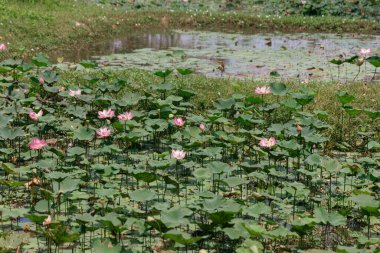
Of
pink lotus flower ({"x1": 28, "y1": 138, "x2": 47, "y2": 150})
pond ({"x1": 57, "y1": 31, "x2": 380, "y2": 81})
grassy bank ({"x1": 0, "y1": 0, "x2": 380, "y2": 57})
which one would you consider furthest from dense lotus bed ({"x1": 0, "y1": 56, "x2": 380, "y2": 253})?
grassy bank ({"x1": 0, "y1": 0, "x2": 380, "y2": 57})

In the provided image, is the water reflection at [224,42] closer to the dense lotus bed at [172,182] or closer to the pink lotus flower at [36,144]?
the dense lotus bed at [172,182]

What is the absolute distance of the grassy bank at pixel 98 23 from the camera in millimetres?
11719

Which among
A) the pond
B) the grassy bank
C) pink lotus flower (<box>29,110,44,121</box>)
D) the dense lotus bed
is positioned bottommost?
the dense lotus bed

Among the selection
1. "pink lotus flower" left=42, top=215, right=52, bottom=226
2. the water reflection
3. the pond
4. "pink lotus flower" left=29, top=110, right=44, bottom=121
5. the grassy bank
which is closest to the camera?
"pink lotus flower" left=42, top=215, right=52, bottom=226

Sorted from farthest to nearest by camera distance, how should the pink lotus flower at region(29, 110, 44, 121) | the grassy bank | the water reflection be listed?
the water reflection
the grassy bank
the pink lotus flower at region(29, 110, 44, 121)

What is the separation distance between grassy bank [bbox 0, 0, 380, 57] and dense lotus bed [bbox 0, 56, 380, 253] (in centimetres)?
458

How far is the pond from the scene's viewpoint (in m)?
10.0

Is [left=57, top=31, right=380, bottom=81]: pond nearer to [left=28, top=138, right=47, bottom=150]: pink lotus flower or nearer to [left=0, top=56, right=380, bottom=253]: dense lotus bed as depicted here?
[left=0, top=56, right=380, bottom=253]: dense lotus bed

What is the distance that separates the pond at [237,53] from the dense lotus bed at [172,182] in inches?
93.5

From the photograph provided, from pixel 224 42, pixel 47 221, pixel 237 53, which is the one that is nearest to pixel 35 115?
pixel 47 221

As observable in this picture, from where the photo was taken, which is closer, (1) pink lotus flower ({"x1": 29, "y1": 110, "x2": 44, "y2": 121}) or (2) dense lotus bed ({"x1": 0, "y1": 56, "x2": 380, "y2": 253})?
(2) dense lotus bed ({"x1": 0, "y1": 56, "x2": 380, "y2": 253})

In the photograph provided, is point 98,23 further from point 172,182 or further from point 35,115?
point 172,182

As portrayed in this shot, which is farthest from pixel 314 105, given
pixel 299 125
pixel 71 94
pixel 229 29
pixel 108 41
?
pixel 229 29

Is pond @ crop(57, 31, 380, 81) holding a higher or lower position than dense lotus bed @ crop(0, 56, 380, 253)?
higher
